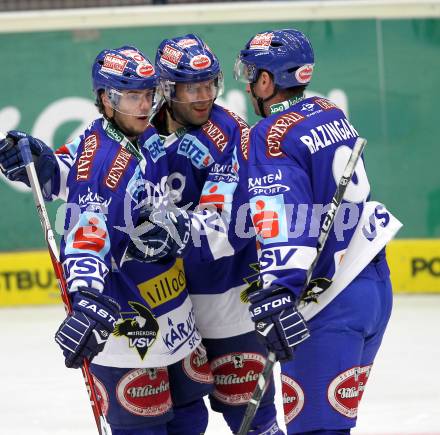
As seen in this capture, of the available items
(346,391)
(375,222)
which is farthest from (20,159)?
(346,391)

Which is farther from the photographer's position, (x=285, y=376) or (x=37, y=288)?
(x=37, y=288)

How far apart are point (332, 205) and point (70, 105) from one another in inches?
148

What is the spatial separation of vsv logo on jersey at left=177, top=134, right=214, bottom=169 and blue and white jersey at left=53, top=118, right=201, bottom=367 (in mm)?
123

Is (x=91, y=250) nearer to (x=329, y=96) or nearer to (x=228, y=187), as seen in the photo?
(x=228, y=187)

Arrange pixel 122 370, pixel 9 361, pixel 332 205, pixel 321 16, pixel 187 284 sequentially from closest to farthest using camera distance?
pixel 332 205 → pixel 122 370 → pixel 187 284 → pixel 9 361 → pixel 321 16

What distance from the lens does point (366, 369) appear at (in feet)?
11.5

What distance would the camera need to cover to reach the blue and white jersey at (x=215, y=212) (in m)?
3.80

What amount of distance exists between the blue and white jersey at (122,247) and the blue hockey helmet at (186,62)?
0.22 meters

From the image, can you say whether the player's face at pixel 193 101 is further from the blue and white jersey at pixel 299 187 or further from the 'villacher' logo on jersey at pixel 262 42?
the blue and white jersey at pixel 299 187

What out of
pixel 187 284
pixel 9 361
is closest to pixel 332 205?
pixel 187 284

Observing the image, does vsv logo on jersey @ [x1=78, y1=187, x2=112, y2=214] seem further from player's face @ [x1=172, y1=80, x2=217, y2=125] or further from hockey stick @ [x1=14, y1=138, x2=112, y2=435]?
player's face @ [x1=172, y1=80, x2=217, y2=125]

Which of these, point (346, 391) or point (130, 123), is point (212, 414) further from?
point (130, 123)

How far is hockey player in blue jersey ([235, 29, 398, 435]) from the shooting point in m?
3.24

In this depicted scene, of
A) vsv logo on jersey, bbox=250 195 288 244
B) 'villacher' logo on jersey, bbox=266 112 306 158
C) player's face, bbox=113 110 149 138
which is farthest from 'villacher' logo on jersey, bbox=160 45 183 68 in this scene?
vsv logo on jersey, bbox=250 195 288 244
